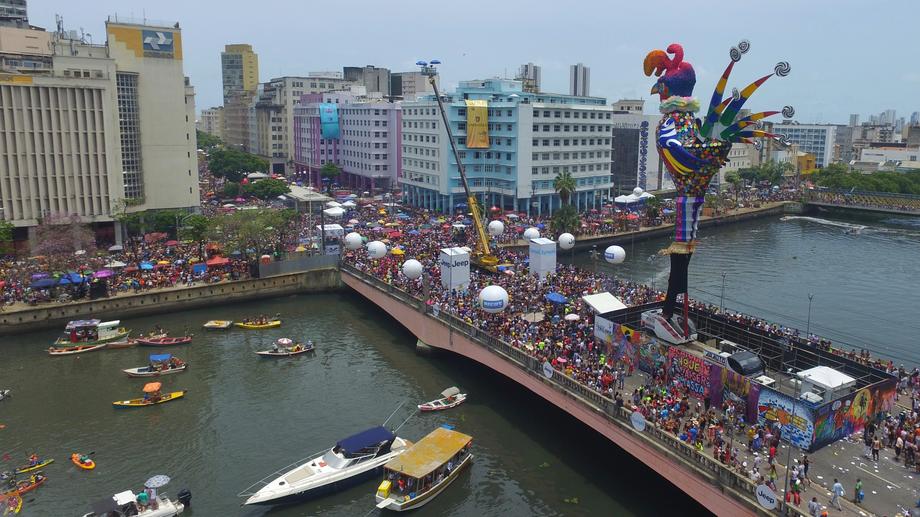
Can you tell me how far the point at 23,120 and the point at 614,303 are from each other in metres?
61.8

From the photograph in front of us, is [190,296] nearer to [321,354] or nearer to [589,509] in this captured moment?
[321,354]

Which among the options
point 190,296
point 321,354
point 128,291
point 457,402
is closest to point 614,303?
point 457,402

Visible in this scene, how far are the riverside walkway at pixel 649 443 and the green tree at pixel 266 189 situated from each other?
237ft

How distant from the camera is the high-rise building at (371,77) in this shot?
185125mm

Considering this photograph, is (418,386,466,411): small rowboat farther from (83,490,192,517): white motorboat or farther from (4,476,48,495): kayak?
(4,476,48,495): kayak

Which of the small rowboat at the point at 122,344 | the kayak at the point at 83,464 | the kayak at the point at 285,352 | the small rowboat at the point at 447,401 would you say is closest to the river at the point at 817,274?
the small rowboat at the point at 447,401

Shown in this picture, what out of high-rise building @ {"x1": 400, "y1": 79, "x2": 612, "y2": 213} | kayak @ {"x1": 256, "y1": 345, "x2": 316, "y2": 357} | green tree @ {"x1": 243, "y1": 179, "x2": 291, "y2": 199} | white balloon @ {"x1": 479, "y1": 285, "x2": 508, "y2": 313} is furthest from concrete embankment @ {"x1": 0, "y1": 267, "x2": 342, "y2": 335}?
green tree @ {"x1": 243, "y1": 179, "x2": 291, "y2": 199}

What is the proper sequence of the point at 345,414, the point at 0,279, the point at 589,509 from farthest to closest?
1. the point at 0,279
2. the point at 345,414
3. the point at 589,509

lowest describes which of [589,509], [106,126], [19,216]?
[589,509]

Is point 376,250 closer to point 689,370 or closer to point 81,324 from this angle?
point 81,324

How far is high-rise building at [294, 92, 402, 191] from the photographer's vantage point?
12488 cm

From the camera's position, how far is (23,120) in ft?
227

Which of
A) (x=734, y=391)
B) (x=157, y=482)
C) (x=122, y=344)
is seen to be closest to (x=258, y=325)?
(x=122, y=344)

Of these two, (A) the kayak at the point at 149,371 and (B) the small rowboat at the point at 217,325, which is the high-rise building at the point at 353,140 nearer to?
(B) the small rowboat at the point at 217,325
